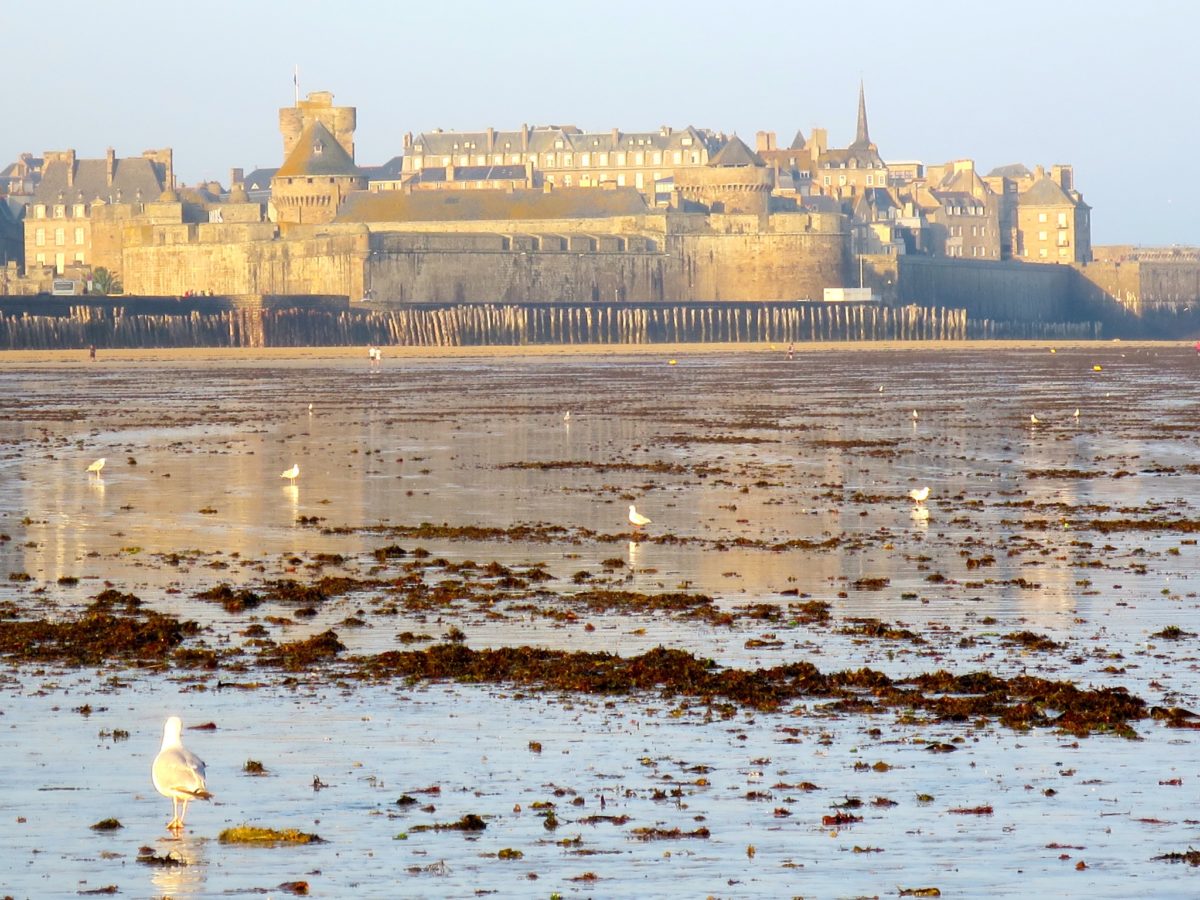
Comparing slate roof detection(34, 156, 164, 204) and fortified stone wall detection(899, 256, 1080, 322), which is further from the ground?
slate roof detection(34, 156, 164, 204)

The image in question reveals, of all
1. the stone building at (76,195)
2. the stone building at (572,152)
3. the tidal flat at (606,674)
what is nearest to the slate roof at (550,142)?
the stone building at (572,152)

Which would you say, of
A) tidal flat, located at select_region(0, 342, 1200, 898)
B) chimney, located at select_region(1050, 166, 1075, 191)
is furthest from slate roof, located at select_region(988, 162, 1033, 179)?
tidal flat, located at select_region(0, 342, 1200, 898)

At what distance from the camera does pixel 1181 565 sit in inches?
608

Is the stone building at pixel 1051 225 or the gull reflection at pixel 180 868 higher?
the stone building at pixel 1051 225

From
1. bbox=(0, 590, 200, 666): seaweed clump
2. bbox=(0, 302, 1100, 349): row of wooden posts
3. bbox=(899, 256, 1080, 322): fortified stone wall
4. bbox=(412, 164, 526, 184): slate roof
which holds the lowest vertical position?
bbox=(0, 590, 200, 666): seaweed clump

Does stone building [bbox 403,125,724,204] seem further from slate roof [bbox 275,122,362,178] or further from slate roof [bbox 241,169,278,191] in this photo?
slate roof [bbox 275,122,362,178]

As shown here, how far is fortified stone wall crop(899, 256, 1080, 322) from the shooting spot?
116 metres

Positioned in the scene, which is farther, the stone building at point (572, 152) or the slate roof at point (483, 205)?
the stone building at point (572, 152)

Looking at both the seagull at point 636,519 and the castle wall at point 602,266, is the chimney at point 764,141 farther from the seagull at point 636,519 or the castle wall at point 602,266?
the seagull at point 636,519

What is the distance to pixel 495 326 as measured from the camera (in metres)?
92.1

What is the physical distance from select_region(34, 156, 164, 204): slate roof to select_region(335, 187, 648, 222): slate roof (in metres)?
21.9

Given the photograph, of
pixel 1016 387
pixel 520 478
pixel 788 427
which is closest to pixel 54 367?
pixel 1016 387

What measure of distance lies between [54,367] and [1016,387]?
3026 centimetres

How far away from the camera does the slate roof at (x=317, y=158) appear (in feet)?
363
